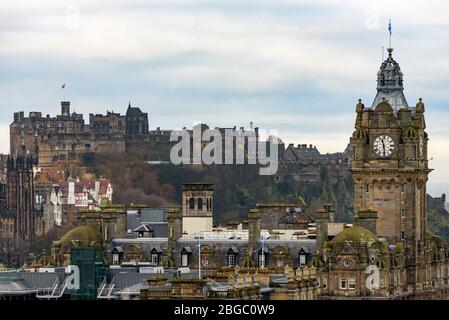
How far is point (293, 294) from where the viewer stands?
333ft

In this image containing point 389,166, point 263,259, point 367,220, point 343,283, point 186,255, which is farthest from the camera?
point 389,166

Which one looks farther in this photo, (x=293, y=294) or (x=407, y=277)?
(x=407, y=277)

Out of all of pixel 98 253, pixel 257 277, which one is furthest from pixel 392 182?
pixel 257 277

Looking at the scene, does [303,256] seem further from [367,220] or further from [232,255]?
[367,220]

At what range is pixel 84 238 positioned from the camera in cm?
11844

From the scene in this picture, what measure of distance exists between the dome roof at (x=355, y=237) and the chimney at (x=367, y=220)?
4.82m

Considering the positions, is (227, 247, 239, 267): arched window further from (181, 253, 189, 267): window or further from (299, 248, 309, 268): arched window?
(299, 248, 309, 268): arched window

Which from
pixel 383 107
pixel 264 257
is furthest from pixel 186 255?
pixel 383 107

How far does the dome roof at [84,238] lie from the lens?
386 feet

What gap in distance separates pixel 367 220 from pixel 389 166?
5.63 m

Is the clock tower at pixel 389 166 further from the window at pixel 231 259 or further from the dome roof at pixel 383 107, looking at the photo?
the window at pixel 231 259

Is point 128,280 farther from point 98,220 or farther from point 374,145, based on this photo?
point 374,145

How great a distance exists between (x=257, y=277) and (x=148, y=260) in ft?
66.5

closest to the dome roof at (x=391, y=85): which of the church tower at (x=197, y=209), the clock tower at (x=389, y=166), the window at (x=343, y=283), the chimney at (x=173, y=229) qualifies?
the clock tower at (x=389, y=166)
